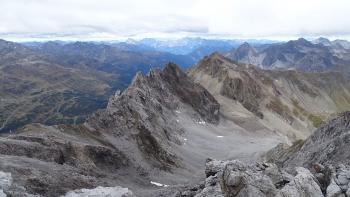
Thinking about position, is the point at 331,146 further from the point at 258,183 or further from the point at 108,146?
the point at 108,146

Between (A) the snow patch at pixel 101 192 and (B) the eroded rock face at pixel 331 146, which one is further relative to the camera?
(B) the eroded rock face at pixel 331 146

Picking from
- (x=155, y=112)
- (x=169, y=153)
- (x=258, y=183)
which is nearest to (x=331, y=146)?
(x=258, y=183)

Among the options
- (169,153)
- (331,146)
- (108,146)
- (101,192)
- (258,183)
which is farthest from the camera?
(169,153)

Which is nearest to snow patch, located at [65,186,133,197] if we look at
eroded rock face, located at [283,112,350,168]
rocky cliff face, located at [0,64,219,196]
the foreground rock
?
the foreground rock

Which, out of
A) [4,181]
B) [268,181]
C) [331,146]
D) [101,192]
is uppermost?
[268,181]

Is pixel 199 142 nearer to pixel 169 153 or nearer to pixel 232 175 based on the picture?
pixel 169 153

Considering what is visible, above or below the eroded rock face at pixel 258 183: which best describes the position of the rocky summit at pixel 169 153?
below

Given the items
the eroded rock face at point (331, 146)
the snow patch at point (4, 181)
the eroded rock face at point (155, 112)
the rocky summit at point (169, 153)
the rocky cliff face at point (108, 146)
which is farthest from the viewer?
the eroded rock face at point (155, 112)

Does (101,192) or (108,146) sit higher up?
(101,192)

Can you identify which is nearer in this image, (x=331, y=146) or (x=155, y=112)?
(x=331, y=146)

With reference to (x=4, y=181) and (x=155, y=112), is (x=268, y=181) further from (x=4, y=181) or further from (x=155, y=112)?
(x=155, y=112)

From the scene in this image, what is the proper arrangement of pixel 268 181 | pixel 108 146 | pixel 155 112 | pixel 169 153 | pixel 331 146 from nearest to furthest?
pixel 268 181 → pixel 331 146 → pixel 108 146 → pixel 169 153 → pixel 155 112

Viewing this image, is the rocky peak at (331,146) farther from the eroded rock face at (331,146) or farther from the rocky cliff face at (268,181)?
the rocky cliff face at (268,181)

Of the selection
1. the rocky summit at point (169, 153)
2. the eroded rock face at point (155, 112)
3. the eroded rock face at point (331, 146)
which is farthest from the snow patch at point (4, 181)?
the eroded rock face at point (155, 112)
